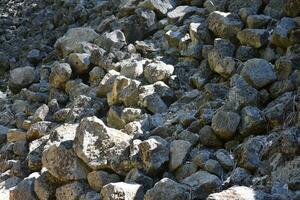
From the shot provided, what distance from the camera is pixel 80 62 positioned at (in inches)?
237

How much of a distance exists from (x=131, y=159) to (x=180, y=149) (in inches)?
15.7

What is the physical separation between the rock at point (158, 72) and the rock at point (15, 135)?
4.69 feet

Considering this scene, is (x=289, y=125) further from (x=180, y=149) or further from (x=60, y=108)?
(x=60, y=108)

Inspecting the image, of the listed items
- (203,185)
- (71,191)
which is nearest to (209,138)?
(203,185)

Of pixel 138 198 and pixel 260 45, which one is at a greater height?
pixel 260 45

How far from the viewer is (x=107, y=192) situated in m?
4.05

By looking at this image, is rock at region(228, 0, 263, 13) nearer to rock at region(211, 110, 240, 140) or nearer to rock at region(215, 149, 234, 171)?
rock at region(211, 110, 240, 140)

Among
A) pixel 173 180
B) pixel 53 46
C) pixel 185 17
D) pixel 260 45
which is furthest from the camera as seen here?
pixel 53 46

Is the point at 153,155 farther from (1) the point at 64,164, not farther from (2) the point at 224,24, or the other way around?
(2) the point at 224,24

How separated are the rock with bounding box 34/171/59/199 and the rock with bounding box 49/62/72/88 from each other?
5.09ft

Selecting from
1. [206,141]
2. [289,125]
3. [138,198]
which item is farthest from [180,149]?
[289,125]

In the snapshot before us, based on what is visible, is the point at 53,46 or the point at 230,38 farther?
the point at 53,46

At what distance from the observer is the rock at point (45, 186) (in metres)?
4.64

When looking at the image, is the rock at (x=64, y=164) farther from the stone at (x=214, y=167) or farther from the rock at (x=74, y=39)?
the rock at (x=74, y=39)
